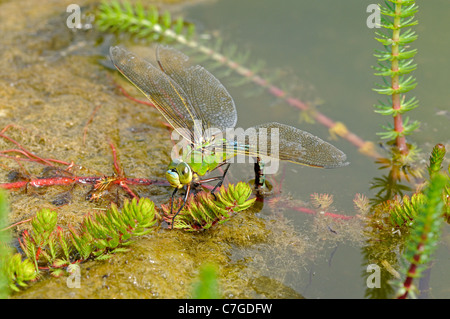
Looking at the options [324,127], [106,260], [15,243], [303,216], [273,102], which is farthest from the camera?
[273,102]

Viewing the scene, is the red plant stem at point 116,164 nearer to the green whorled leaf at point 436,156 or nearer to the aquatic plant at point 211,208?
the aquatic plant at point 211,208

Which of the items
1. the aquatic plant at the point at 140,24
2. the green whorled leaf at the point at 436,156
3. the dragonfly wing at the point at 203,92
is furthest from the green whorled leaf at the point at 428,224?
the aquatic plant at the point at 140,24

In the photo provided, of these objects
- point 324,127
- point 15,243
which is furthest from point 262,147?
point 15,243

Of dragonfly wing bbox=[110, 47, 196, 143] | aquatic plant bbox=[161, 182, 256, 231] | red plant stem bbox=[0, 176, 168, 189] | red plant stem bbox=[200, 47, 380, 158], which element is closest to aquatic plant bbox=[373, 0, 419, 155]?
red plant stem bbox=[200, 47, 380, 158]

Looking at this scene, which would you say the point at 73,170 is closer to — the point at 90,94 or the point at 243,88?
the point at 90,94

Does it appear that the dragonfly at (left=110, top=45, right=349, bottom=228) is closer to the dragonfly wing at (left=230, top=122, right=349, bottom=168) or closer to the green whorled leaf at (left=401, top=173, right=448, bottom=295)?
the dragonfly wing at (left=230, top=122, right=349, bottom=168)

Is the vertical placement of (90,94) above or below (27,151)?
above

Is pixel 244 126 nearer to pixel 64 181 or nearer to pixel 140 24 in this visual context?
pixel 64 181
